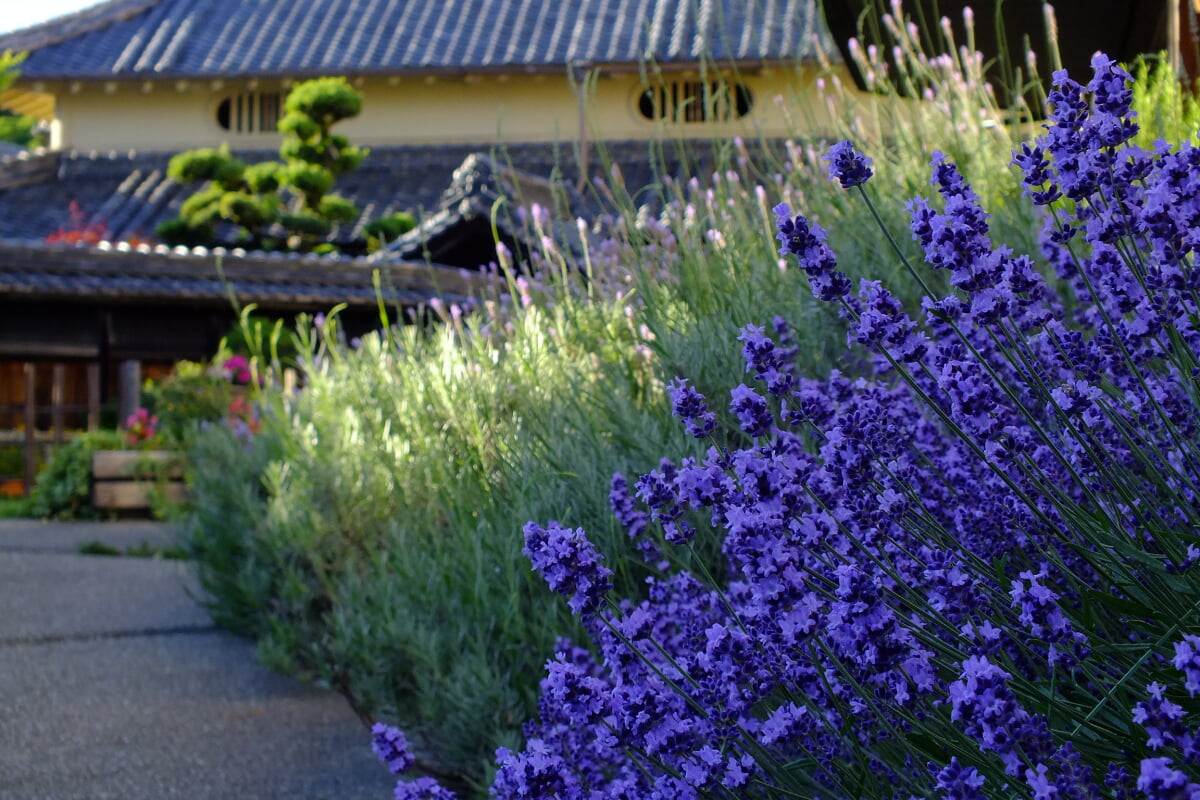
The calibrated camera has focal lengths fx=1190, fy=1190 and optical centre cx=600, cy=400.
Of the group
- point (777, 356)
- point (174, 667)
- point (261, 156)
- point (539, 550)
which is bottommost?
point (174, 667)

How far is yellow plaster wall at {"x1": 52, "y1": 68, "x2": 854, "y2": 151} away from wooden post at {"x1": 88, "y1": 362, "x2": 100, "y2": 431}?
877 cm

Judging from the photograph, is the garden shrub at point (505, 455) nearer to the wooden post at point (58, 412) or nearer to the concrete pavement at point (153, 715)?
the concrete pavement at point (153, 715)

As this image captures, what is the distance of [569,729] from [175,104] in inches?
875

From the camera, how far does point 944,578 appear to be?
1.33 meters

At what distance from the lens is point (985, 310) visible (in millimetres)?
1246

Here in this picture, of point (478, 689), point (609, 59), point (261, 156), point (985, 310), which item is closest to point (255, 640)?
point (478, 689)

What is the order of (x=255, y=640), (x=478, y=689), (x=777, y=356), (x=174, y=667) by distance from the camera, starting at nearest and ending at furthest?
(x=777, y=356) < (x=478, y=689) < (x=174, y=667) < (x=255, y=640)

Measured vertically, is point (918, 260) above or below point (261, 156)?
below

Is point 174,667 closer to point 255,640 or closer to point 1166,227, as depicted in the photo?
point 255,640

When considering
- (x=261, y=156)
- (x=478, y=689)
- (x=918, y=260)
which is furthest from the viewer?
(x=261, y=156)

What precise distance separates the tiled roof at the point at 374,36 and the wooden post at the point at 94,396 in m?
8.79

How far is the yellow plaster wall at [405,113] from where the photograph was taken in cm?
2052

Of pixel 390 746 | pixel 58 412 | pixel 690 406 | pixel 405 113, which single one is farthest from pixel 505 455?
pixel 405 113

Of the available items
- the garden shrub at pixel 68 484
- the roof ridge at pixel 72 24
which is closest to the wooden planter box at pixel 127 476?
the garden shrub at pixel 68 484
